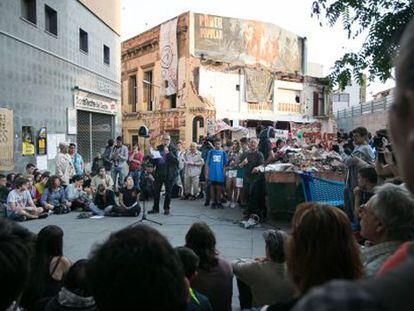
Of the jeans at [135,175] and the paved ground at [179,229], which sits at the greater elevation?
the jeans at [135,175]

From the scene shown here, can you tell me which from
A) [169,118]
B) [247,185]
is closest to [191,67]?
[169,118]

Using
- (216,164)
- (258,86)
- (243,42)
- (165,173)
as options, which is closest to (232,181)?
(216,164)

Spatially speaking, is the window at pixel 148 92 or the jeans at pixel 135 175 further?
the window at pixel 148 92

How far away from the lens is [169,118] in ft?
97.2

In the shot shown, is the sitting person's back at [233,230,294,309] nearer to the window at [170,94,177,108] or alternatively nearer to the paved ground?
the paved ground

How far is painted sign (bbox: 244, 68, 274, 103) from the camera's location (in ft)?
100

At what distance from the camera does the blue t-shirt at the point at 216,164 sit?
38.7 feet

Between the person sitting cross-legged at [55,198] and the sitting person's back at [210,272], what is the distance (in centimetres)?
826

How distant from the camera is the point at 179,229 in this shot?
9195 mm

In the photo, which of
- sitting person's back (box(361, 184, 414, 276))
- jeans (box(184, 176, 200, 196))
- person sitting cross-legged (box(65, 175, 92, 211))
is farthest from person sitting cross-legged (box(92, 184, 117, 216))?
sitting person's back (box(361, 184, 414, 276))

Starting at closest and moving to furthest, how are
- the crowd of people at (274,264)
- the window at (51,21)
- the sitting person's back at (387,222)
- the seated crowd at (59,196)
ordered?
1. the crowd of people at (274,264)
2. the sitting person's back at (387,222)
3. the seated crowd at (59,196)
4. the window at (51,21)

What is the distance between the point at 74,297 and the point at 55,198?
30.6 feet

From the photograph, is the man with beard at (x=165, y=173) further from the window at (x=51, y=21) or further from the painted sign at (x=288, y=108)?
the painted sign at (x=288, y=108)

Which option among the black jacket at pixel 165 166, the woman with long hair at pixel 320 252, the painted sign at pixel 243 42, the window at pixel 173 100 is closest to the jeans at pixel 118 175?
the black jacket at pixel 165 166
